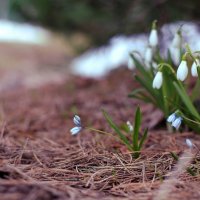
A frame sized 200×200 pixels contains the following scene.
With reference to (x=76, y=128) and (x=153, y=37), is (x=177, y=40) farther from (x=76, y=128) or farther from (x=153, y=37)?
(x=76, y=128)

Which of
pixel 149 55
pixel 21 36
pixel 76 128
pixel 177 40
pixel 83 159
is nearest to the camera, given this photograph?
pixel 83 159

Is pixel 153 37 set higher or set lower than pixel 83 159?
higher

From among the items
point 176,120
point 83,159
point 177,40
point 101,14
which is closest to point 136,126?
point 176,120

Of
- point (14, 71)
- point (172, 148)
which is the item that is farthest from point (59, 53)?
point (172, 148)

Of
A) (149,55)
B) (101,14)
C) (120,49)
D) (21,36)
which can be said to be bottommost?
(149,55)

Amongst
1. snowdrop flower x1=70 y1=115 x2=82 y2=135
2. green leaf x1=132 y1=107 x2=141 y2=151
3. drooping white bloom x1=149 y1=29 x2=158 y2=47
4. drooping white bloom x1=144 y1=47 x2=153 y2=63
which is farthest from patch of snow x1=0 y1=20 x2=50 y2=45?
green leaf x1=132 y1=107 x2=141 y2=151

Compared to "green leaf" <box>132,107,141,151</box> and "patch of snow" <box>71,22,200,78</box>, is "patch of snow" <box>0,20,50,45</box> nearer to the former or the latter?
"patch of snow" <box>71,22,200,78</box>

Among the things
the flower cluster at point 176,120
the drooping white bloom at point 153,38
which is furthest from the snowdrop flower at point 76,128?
the drooping white bloom at point 153,38
